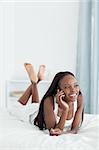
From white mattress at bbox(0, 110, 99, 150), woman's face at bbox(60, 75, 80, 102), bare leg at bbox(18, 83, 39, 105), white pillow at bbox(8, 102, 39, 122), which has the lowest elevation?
white mattress at bbox(0, 110, 99, 150)

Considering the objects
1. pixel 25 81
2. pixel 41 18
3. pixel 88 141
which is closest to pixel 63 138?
pixel 88 141

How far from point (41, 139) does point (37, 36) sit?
192 centimetres

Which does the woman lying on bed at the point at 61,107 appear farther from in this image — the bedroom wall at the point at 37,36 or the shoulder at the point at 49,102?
the bedroom wall at the point at 37,36

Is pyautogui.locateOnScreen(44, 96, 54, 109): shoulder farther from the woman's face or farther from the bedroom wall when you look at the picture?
the bedroom wall

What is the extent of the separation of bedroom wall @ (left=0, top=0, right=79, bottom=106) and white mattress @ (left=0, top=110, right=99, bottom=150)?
5.14ft

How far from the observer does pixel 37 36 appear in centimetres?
301

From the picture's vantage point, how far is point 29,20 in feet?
9.91

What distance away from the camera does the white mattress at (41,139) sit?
1.16 m

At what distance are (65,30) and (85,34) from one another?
0.88ft

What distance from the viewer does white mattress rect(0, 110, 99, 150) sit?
1.16m

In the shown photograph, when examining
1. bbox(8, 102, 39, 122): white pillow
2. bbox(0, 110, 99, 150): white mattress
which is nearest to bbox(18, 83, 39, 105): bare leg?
bbox(8, 102, 39, 122): white pillow

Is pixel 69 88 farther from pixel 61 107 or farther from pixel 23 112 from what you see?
pixel 23 112

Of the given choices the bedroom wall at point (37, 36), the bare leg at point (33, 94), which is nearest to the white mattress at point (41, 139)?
the bare leg at point (33, 94)

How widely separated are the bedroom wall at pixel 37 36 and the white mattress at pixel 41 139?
1.57m
